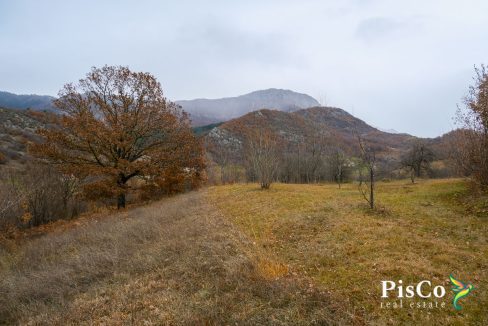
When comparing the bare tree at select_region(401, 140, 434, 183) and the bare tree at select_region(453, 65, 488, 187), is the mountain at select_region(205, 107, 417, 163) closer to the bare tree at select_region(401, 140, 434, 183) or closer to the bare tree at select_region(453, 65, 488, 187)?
the bare tree at select_region(401, 140, 434, 183)

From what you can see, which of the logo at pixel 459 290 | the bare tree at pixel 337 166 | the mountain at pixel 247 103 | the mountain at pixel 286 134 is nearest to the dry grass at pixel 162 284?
the logo at pixel 459 290

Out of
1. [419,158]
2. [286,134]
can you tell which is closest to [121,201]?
[419,158]

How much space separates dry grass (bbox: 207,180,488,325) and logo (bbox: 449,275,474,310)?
0.27 feet

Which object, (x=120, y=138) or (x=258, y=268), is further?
(x=120, y=138)

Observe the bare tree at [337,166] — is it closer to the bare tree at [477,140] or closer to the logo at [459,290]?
the bare tree at [477,140]

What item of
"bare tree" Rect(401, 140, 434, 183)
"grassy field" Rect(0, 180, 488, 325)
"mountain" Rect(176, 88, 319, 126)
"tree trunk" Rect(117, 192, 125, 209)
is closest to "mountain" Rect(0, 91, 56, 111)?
"mountain" Rect(176, 88, 319, 126)

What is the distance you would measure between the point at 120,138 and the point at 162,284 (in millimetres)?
13813

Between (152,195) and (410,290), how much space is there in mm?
18933

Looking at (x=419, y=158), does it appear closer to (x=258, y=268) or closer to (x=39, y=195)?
(x=258, y=268)

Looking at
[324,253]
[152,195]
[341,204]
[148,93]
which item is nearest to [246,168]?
[152,195]

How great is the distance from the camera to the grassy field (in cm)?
461

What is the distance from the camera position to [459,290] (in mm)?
4672

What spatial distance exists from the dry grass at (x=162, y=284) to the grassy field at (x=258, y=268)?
25mm

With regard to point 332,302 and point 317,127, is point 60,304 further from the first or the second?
point 317,127
